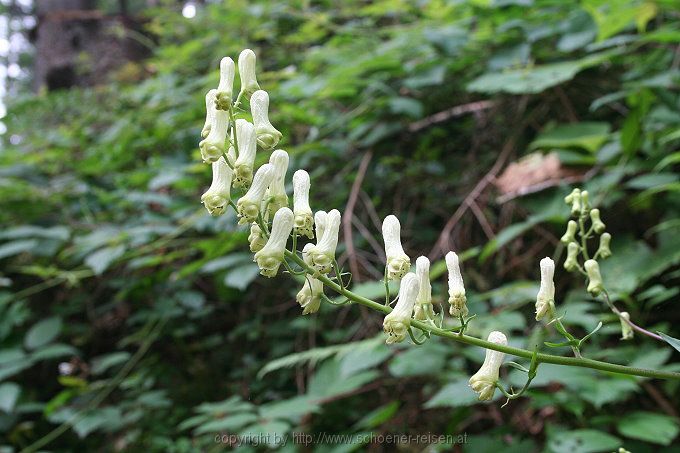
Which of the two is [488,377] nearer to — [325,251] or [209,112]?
[325,251]

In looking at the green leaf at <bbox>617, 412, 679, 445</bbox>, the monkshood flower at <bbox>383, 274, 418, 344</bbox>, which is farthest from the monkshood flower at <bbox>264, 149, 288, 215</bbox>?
the green leaf at <bbox>617, 412, 679, 445</bbox>

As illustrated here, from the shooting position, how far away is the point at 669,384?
2125mm

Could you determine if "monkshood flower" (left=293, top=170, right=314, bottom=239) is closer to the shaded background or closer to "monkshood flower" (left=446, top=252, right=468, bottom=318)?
"monkshood flower" (left=446, top=252, right=468, bottom=318)

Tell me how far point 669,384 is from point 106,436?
2.67 m

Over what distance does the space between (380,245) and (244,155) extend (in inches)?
85.4

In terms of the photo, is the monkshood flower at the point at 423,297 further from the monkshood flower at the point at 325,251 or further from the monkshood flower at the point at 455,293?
the monkshood flower at the point at 325,251

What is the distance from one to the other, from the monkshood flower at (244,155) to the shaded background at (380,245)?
121 centimetres

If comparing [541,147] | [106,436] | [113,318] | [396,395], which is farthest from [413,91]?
[106,436]

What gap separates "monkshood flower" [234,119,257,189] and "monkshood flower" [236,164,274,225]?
15 millimetres

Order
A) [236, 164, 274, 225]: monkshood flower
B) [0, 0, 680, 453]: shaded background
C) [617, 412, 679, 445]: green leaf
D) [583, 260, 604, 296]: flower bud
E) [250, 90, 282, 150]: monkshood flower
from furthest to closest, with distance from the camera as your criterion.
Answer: [0, 0, 680, 453]: shaded background < [617, 412, 679, 445]: green leaf < [583, 260, 604, 296]: flower bud < [250, 90, 282, 150]: monkshood flower < [236, 164, 274, 225]: monkshood flower

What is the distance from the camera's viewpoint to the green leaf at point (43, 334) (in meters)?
2.67

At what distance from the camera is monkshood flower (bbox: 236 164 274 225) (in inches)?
33.9

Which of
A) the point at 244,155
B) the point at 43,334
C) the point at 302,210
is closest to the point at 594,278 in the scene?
the point at 302,210

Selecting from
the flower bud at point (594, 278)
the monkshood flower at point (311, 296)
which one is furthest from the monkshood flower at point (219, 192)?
the flower bud at point (594, 278)
